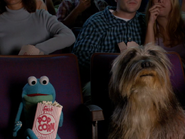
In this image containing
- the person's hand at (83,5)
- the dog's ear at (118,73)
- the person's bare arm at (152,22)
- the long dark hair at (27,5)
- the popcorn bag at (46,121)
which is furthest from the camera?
the person's hand at (83,5)

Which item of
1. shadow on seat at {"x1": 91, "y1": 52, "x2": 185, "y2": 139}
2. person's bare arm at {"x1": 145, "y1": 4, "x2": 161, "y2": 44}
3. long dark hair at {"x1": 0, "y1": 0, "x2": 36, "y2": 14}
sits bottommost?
shadow on seat at {"x1": 91, "y1": 52, "x2": 185, "y2": 139}

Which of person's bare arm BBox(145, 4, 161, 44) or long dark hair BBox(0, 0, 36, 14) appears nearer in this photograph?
long dark hair BBox(0, 0, 36, 14)

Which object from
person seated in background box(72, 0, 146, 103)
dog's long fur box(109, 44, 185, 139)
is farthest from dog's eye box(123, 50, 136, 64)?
person seated in background box(72, 0, 146, 103)

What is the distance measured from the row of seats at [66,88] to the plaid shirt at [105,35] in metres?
0.55

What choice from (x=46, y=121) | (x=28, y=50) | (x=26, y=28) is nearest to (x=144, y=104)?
(x=46, y=121)

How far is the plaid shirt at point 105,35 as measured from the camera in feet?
8.30

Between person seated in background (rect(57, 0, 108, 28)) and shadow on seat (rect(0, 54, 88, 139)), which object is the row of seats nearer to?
shadow on seat (rect(0, 54, 88, 139))

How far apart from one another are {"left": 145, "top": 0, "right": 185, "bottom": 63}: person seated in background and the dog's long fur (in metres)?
1.06

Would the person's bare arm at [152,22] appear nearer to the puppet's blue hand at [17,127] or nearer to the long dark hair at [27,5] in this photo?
the long dark hair at [27,5]

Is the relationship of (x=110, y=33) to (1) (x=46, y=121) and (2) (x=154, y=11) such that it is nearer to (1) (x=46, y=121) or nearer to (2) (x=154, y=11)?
(2) (x=154, y=11)

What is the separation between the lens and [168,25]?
8.77ft

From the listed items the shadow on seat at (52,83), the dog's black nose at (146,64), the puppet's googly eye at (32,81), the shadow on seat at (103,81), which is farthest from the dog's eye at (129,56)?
the puppet's googly eye at (32,81)

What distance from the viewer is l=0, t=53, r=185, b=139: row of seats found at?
1.67 m

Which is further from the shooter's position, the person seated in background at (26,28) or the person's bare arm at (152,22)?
the person's bare arm at (152,22)
